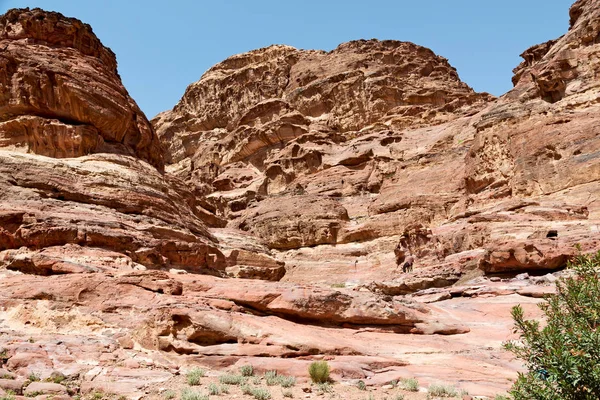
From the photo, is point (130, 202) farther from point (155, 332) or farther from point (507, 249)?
point (507, 249)

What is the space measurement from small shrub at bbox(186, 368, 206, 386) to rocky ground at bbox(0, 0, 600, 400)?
26 cm

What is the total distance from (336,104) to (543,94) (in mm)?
48707

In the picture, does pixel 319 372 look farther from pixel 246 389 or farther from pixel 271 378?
pixel 246 389

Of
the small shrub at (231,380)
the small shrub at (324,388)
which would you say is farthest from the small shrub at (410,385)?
the small shrub at (231,380)

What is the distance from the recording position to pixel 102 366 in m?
11.9

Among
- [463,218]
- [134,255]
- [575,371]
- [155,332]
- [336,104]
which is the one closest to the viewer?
[575,371]

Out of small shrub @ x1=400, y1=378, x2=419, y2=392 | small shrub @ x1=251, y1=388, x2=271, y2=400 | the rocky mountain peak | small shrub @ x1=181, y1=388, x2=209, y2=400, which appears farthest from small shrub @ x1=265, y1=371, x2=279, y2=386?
the rocky mountain peak

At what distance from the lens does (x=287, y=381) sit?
38.8 ft

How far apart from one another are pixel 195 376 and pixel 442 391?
5472mm

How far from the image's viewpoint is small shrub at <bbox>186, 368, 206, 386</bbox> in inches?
449

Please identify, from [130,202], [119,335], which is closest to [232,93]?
[130,202]

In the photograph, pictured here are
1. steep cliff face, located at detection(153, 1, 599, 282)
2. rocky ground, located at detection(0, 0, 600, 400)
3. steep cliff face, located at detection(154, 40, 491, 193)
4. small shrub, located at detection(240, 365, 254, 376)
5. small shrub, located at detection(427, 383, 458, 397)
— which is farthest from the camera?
steep cliff face, located at detection(154, 40, 491, 193)

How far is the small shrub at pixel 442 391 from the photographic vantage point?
1171 centimetres

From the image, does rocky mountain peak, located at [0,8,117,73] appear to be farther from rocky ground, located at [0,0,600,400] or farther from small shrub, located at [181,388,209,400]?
small shrub, located at [181,388,209,400]
